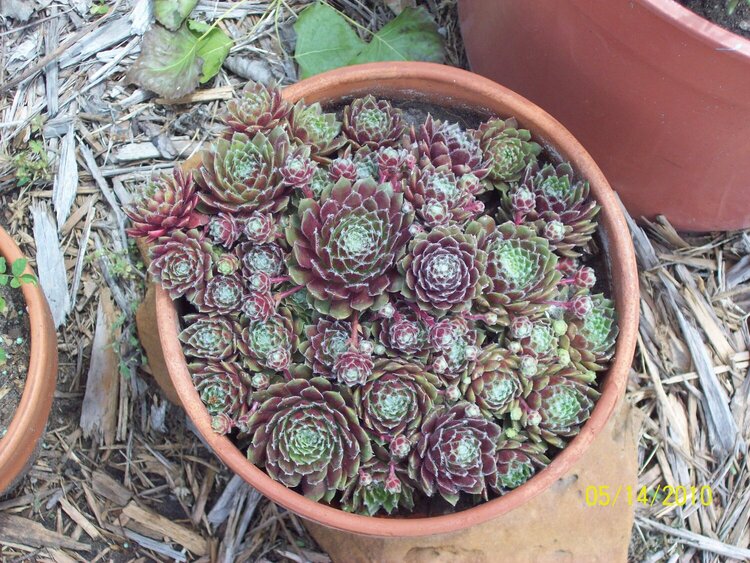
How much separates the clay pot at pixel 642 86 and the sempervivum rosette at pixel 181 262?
71cm

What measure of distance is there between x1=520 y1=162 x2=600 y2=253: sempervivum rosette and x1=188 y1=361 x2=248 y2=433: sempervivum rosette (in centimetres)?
55

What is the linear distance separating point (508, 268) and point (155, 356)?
31.7 inches

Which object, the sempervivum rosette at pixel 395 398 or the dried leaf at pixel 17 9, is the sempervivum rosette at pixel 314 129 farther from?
the dried leaf at pixel 17 9

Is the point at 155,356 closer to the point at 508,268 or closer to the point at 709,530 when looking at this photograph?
the point at 508,268

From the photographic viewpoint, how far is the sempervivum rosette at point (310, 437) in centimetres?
103

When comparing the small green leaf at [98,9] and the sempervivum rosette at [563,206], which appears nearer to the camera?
the sempervivum rosette at [563,206]

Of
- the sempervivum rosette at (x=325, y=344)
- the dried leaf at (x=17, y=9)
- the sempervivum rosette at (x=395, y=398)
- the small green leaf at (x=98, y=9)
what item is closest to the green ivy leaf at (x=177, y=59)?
the small green leaf at (x=98, y=9)

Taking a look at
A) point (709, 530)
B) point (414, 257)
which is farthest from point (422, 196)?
point (709, 530)

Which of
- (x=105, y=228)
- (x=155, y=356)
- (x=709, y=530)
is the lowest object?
(x=709, y=530)

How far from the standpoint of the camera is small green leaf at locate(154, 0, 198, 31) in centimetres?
163

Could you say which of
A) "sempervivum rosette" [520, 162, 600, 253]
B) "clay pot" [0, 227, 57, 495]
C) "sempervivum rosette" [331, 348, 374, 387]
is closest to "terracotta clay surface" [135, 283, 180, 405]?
"clay pot" [0, 227, 57, 495]

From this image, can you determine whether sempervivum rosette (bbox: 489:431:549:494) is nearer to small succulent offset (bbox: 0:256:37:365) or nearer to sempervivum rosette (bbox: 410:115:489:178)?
sempervivum rosette (bbox: 410:115:489:178)

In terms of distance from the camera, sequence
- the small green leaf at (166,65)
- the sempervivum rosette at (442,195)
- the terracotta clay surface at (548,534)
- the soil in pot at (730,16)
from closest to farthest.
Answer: the sempervivum rosette at (442,195) → the soil in pot at (730,16) → the terracotta clay surface at (548,534) → the small green leaf at (166,65)

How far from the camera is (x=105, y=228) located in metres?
1.59
